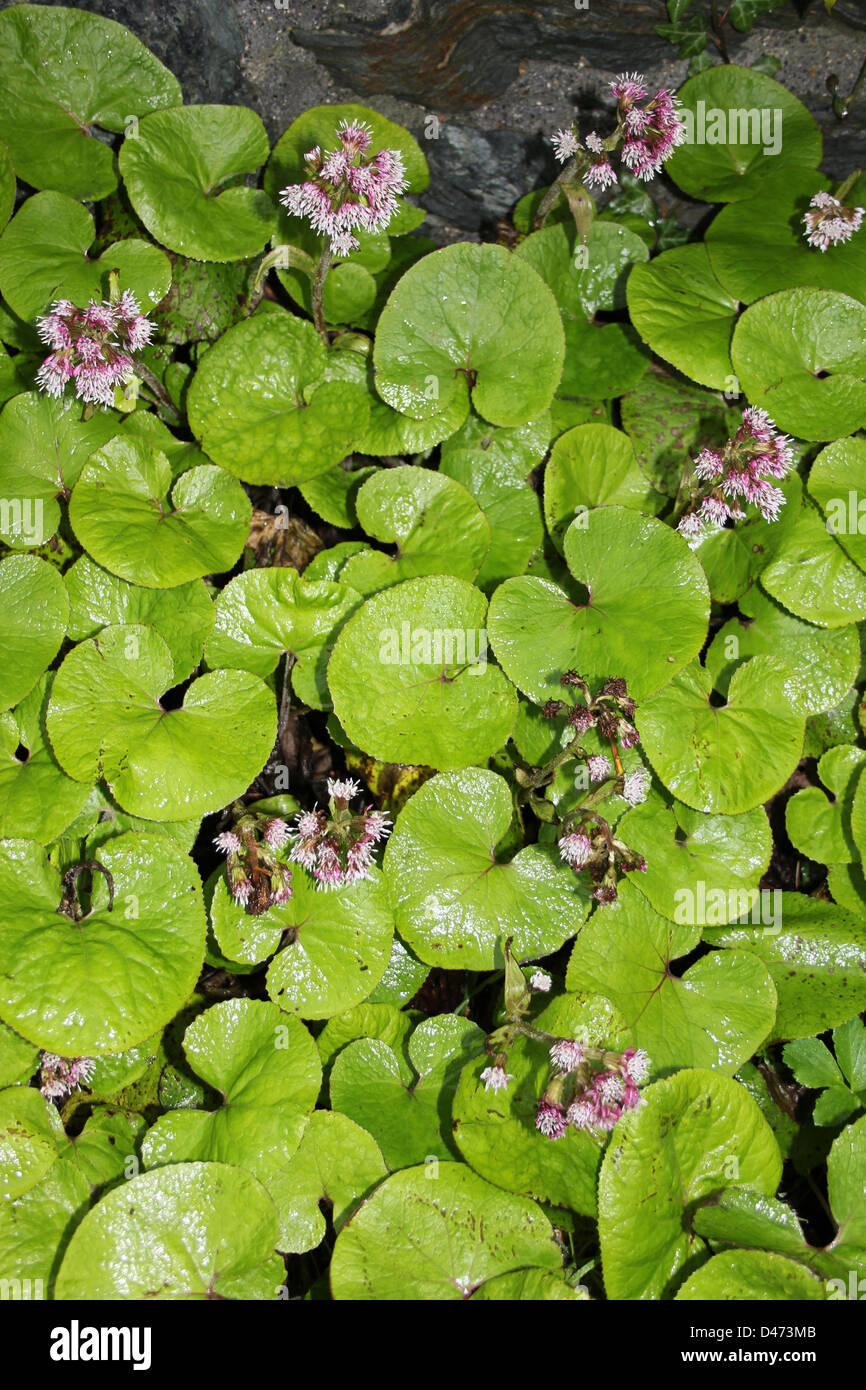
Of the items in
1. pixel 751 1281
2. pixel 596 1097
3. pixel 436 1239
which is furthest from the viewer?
pixel 436 1239

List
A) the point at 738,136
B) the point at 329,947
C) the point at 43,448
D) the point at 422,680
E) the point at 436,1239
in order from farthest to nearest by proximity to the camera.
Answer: the point at 738,136
the point at 43,448
the point at 422,680
the point at 329,947
the point at 436,1239

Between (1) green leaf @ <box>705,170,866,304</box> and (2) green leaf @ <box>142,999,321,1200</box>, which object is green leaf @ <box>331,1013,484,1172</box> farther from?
(1) green leaf @ <box>705,170,866,304</box>

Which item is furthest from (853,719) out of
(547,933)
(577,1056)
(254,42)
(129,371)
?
(254,42)

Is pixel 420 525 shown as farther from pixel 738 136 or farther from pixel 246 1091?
pixel 738 136

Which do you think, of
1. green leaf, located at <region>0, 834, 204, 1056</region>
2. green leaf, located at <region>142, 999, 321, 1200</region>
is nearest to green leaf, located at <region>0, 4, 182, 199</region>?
green leaf, located at <region>0, 834, 204, 1056</region>

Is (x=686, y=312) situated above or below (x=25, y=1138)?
above

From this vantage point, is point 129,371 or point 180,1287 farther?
point 129,371

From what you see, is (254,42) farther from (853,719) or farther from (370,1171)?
(370,1171)

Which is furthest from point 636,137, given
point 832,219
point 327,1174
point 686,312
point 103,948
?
point 327,1174
